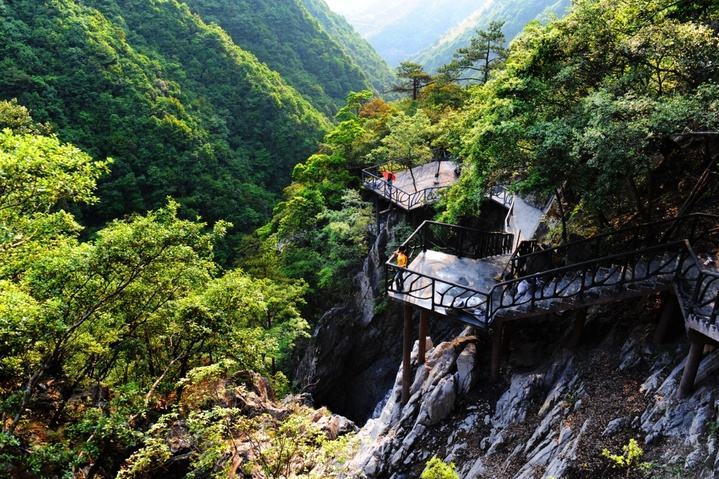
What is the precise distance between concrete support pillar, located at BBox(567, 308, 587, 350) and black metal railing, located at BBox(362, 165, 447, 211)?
1167 cm

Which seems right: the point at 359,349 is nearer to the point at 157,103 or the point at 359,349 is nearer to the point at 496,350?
the point at 496,350

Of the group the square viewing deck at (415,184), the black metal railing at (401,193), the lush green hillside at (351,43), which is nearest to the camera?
the black metal railing at (401,193)

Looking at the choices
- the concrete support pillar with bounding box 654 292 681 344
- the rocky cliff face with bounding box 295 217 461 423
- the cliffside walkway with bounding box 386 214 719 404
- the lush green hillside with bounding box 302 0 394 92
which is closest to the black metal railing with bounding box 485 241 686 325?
the cliffside walkway with bounding box 386 214 719 404

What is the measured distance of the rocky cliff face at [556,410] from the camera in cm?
631

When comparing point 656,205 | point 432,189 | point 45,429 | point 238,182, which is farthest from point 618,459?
point 238,182

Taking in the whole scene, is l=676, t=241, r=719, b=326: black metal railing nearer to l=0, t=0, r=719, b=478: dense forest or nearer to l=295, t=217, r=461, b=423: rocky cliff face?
l=0, t=0, r=719, b=478: dense forest

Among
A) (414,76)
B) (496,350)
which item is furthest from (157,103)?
(496,350)

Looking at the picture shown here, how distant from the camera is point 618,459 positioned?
6191 mm

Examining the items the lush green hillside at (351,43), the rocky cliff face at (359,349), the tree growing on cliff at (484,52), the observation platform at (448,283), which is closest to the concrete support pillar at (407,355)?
the observation platform at (448,283)

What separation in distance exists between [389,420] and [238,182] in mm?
36106

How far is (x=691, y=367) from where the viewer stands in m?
6.48

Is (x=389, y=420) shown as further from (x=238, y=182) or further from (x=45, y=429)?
(x=238, y=182)

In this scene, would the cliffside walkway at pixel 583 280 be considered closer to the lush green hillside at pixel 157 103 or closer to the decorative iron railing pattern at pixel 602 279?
the decorative iron railing pattern at pixel 602 279

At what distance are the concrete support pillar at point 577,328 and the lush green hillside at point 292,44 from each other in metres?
57.3
